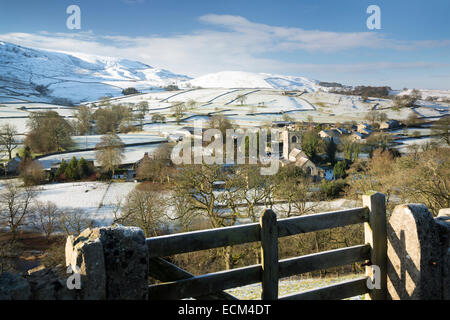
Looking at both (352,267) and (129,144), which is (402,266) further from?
(129,144)

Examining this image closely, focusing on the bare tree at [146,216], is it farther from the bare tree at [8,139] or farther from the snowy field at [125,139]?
the bare tree at [8,139]

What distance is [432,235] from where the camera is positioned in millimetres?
3752

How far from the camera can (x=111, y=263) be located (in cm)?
283

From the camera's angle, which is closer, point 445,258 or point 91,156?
point 445,258

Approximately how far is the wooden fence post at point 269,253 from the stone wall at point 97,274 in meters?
1.37

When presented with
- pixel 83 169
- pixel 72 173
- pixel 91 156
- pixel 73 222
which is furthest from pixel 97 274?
pixel 91 156

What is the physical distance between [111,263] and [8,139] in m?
79.6

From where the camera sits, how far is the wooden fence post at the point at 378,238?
4.00m

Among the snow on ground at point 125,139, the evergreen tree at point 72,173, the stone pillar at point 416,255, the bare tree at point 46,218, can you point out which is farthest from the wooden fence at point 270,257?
the snow on ground at point 125,139

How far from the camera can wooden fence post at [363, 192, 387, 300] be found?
13.1 feet

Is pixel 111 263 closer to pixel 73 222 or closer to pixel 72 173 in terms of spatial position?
pixel 73 222

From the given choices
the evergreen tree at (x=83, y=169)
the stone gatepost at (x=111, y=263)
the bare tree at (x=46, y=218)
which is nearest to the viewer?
the stone gatepost at (x=111, y=263)

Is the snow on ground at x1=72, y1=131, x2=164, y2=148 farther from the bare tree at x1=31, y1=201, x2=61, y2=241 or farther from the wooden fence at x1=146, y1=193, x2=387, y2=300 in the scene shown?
the wooden fence at x1=146, y1=193, x2=387, y2=300
